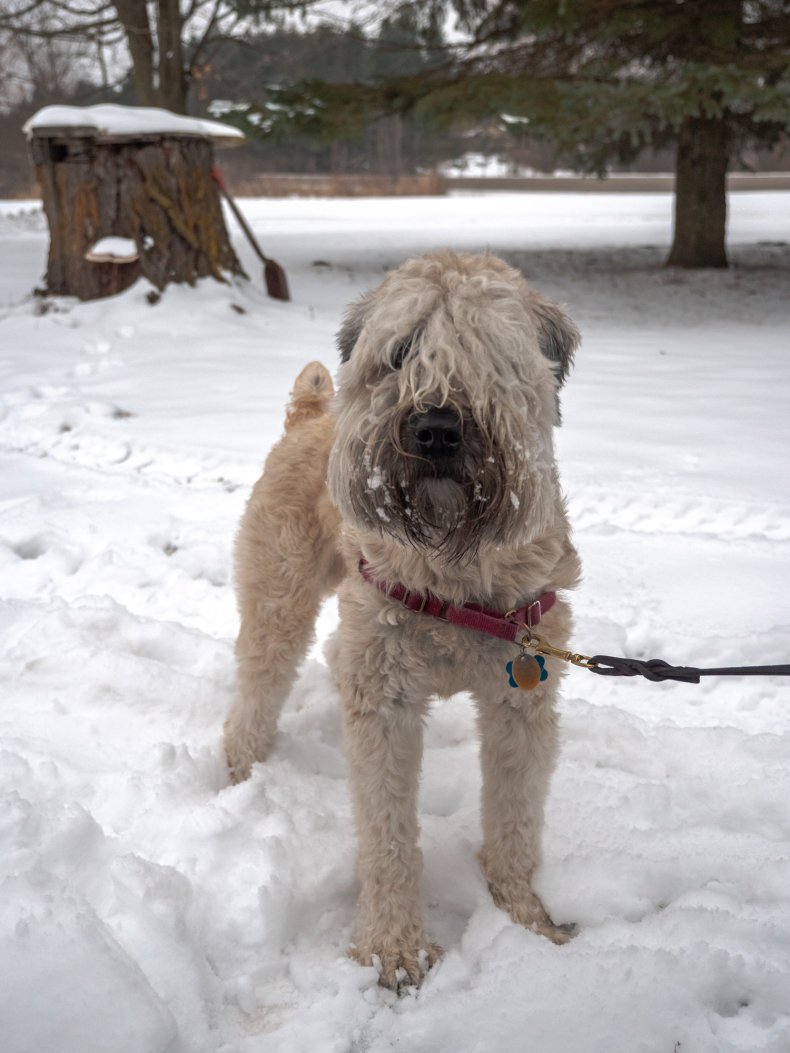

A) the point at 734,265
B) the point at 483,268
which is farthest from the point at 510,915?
the point at 734,265

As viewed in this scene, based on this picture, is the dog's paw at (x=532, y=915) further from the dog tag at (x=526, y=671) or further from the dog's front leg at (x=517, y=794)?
the dog tag at (x=526, y=671)

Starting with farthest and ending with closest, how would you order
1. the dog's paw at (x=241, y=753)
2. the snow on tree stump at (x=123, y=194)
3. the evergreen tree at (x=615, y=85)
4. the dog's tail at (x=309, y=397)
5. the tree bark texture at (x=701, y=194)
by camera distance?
the tree bark texture at (x=701, y=194)
the evergreen tree at (x=615, y=85)
the snow on tree stump at (x=123, y=194)
the dog's tail at (x=309, y=397)
the dog's paw at (x=241, y=753)

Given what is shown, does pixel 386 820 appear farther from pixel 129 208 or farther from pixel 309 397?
pixel 129 208

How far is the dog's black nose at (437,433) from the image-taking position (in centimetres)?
205

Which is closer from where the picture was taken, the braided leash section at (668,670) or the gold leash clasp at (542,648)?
the braided leash section at (668,670)

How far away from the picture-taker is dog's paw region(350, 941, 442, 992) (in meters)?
2.32

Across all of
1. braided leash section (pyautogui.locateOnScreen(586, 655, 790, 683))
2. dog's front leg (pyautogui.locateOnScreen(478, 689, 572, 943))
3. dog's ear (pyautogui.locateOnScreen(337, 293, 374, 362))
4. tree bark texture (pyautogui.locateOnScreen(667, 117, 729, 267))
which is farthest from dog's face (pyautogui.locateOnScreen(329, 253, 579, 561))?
tree bark texture (pyautogui.locateOnScreen(667, 117, 729, 267))

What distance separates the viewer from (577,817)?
2.89m

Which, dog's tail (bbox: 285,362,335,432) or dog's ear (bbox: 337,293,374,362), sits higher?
dog's ear (bbox: 337,293,374,362)

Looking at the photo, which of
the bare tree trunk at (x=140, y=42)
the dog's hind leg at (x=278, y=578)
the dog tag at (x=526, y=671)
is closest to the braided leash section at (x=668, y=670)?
the dog tag at (x=526, y=671)

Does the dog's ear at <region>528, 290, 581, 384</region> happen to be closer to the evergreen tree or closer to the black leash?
the black leash

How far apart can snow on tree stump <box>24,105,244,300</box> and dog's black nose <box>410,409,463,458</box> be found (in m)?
7.57

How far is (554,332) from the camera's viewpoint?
2416 mm

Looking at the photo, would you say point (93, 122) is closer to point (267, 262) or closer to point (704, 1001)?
point (267, 262)
